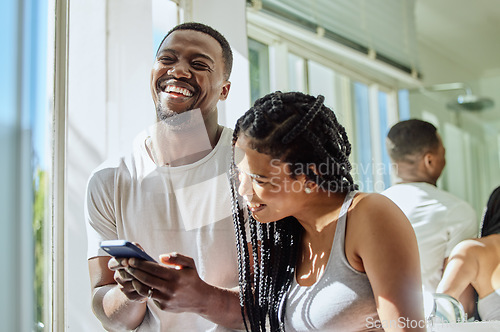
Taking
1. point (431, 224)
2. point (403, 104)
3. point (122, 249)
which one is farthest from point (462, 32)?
point (122, 249)

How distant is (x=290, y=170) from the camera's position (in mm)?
729

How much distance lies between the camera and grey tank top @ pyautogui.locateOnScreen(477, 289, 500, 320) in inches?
34.4

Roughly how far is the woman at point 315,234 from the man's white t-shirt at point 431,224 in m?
0.17

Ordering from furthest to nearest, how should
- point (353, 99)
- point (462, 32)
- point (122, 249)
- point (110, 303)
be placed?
1. point (462, 32)
2. point (353, 99)
3. point (110, 303)
4. point (122, 249)

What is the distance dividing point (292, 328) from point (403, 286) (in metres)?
0.18

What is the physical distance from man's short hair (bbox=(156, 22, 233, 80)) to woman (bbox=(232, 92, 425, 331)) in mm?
147

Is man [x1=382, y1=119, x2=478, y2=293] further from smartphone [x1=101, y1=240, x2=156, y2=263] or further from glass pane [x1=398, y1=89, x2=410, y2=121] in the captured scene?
smartphone [x1=101, y1=240, x2=156, y2=263]

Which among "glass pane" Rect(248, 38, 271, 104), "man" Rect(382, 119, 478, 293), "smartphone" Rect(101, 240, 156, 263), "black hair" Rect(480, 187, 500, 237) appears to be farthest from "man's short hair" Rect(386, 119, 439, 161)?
"smartphone" Rect(101, 240, 156, 263)

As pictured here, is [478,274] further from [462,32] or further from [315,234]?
[462,32]

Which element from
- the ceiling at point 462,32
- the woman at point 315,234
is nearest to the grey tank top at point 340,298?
the woman at point 315,234

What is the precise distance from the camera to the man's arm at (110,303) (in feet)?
2.72

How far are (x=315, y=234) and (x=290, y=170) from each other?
0.11m

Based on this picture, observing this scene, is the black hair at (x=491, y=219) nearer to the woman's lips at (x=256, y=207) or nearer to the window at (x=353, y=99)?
the window at (x=353, y=99)

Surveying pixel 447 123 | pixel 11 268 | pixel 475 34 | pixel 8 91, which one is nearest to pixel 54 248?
Answer: pixel 11 268
